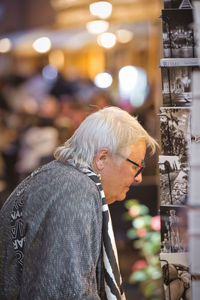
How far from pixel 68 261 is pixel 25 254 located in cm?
21

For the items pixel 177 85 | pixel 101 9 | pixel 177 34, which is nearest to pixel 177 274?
pixel 177 85

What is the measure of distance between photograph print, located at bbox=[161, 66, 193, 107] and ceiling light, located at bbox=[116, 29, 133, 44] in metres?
7.51

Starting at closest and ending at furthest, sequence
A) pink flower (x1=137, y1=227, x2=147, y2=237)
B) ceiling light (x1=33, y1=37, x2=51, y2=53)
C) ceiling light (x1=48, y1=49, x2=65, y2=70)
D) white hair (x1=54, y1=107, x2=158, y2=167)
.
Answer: white hair (x1=54, y1=107, x2=158, y2=167) → pink flower (x1=137, y1=227, x2=147, y2=237) → ceiling light (x1=33, y1=37, x2=51, y2=53) → ceiling light (x1=48, y1=49, x2=65, y2=70)

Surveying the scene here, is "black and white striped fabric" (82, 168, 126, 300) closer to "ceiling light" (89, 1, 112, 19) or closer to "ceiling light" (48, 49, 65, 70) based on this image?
"ceiling light" (89, 1, 112, 19)

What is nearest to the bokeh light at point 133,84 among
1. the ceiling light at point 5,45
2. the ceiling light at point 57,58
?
the ceiling light at point 57,58

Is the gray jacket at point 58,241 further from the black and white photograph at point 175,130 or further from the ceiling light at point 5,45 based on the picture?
the ceiling light at point 5,45

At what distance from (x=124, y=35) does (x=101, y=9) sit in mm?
3122

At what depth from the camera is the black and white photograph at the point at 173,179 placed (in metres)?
1.88

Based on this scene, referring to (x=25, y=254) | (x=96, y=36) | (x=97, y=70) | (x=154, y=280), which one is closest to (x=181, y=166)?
(x=25, y=254)

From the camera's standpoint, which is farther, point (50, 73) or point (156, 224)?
point (50, 73)

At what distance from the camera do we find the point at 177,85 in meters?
1.85

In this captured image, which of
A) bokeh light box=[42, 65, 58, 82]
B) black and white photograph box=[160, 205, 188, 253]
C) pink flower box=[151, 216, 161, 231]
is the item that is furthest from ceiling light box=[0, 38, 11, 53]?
black and white photograph box=[160, 205, 188, 253]

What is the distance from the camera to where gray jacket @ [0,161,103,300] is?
1.71 m

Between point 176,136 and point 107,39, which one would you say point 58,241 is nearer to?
point 176,136
